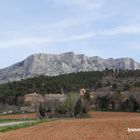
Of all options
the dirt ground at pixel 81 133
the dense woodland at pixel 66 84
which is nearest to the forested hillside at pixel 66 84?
the dense woodland at pixel 66 84

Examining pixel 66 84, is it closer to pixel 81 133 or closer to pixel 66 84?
pixel 66 84

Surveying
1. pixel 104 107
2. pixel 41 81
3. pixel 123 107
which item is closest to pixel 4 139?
pixel 123 107

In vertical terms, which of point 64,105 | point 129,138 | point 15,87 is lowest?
point 129,138

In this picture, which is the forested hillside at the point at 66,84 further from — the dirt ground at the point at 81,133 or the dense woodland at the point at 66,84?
the dirt ground at the point at 81,133

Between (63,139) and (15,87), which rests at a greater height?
(15,87)

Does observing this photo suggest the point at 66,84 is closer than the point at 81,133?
No

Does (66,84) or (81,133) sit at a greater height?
(66,84)

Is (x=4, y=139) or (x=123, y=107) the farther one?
(x=123, y=107)

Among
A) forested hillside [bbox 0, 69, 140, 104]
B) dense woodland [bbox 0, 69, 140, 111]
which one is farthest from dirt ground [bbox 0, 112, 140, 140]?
forested hillside [bbox 0, 69, 140, 104]

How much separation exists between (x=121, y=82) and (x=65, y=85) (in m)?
22.1

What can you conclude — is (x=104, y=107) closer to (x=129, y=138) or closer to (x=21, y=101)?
(x=21, y=101)

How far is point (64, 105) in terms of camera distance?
10450cm

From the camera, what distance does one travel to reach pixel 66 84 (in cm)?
17762

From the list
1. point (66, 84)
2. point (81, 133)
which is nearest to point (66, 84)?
point (66, 84)
